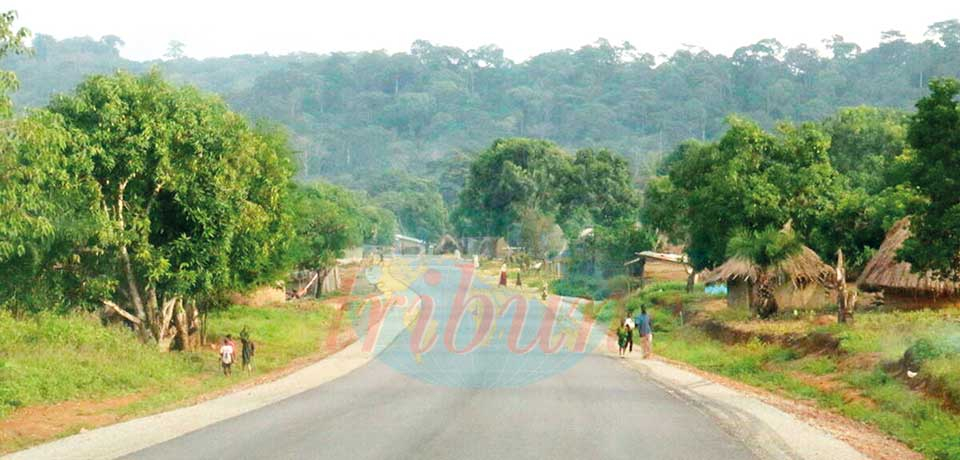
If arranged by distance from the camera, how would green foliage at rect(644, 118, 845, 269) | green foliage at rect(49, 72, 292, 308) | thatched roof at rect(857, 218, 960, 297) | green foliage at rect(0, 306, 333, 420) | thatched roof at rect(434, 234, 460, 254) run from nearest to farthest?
green foliage at rect(0, 306, 333, 420) → green foliage at rect(49, 72, 292, 308) → thatched roof at rect(857, 218, 960, 297) → green foliage at rect(644, 118, 845, 269) → thatched roof at rect(434, 234, 460, 254)

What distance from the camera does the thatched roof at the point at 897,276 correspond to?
3400 centimetres

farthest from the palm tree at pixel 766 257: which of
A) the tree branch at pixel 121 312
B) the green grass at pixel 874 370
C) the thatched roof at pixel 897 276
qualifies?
the tree branch at pixel 121 312

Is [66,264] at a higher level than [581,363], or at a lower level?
higher

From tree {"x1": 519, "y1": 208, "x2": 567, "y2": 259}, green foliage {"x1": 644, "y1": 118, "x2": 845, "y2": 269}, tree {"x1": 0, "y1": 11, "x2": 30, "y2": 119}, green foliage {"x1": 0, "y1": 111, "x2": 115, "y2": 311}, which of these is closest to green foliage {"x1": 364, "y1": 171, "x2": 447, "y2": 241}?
tree {"x1": 519, "y1": 208, "x2": 567, "y2": 259}

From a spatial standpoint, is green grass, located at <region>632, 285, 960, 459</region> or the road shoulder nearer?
the road shoulder

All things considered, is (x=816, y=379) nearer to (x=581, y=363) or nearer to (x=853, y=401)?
(x=853, y=401)

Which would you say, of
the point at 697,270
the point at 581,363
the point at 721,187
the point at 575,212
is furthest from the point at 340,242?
the point at 575,212

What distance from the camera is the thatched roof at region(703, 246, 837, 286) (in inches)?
1596

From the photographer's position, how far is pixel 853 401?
2233cm

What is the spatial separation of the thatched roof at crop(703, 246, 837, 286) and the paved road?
12393 millimetres

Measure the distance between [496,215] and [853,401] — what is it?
9163 cm

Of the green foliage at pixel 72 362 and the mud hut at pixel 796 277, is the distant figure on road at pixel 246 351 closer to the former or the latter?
the green foliage at pixel 72 362

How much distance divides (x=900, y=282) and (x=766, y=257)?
647 cm

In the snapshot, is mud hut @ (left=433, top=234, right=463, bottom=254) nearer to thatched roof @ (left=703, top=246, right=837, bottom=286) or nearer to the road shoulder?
thatched roof @ (left=703, top=246, right=837, bottom=286)
